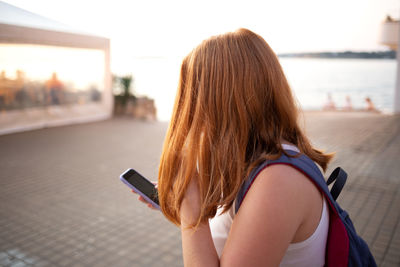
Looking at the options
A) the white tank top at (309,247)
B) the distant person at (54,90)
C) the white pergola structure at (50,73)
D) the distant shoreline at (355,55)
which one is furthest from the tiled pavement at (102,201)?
the distant shoreline at (355,55)

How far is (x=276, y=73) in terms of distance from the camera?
4.00ft

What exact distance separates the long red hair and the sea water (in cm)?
18

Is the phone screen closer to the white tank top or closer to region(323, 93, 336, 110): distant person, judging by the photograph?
the white tank top

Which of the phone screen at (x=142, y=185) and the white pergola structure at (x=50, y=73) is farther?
the white pergola structure at (x=50, y=73)

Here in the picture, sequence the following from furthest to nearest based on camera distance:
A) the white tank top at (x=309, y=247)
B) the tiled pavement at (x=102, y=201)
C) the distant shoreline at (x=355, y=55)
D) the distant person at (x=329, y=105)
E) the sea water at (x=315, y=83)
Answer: the distant person at (x=329, y=105) < the sea water at (x=315, y=83) < the distant shoreline at (x=355, y=55) < the tiled pavement at (x=102, y=201) < the white tank top at (x=309, y=247)

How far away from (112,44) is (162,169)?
12.5 meters

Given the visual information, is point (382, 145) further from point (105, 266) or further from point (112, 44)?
point (112, 44)

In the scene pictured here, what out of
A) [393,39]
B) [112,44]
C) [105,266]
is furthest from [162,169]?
[393,39]

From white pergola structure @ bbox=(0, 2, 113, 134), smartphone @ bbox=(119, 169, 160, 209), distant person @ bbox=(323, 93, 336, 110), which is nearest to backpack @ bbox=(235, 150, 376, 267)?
smartphone @ bbox=(119, 169, 160, 209)

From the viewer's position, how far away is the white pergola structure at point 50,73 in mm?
9648

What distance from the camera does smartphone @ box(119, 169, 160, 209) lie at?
5.23 feet

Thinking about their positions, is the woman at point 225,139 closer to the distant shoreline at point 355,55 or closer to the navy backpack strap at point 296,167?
the navy backpack strap at point 296,167

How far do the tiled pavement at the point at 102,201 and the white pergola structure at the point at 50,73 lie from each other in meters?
1.26

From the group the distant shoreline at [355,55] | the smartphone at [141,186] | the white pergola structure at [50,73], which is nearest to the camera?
the smartphone at [141,186]
